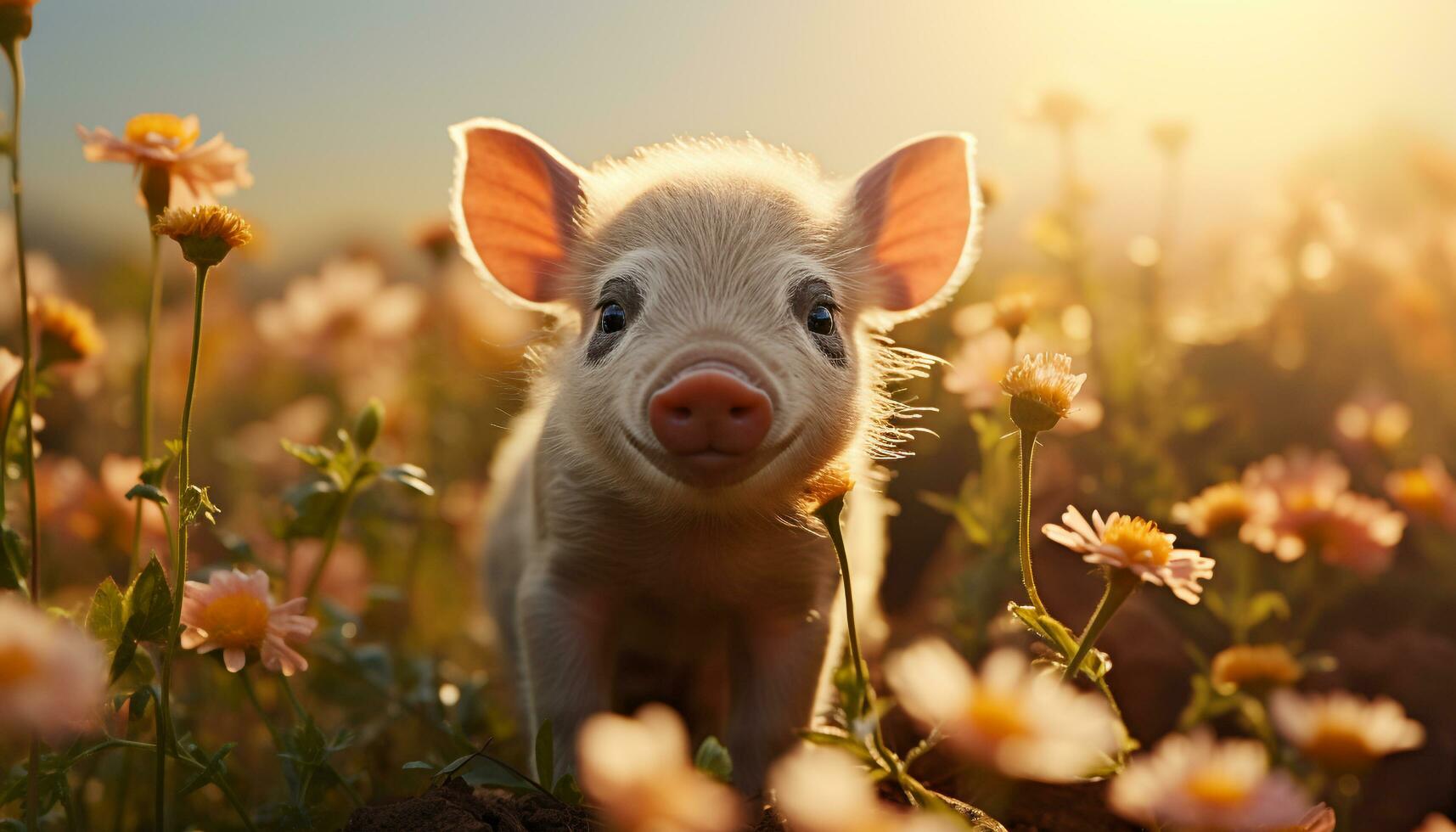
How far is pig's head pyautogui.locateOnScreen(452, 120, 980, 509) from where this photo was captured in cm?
287

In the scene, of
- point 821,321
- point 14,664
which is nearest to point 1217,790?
point 821,321

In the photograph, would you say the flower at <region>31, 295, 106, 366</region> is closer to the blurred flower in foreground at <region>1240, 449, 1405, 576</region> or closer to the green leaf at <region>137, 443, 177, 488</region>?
the green leaf at <region>137, 443, 177, 488</region>

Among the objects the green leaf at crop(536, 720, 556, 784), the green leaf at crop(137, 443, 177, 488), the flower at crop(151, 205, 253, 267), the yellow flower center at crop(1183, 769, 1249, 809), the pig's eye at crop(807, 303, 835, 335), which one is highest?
the flower at crop(151, 205, 253, 267)

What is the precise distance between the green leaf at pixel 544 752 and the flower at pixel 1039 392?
45.2 inches

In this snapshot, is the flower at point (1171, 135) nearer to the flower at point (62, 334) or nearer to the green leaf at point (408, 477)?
the green leaf at point (408, 477)

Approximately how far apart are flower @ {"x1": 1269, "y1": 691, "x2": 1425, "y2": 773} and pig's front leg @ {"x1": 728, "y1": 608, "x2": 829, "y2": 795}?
1.24m

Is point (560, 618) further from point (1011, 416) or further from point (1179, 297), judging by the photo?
point (1179, 297)

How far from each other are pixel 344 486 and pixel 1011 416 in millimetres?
1717

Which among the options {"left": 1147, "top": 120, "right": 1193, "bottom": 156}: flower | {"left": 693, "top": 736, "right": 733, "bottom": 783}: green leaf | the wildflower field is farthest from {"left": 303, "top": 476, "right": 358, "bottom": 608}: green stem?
{"left": 1147, "top": 120, "right": 1193, "bottom": 156}: flower

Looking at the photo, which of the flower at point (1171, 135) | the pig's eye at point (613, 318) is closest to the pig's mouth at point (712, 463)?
the pig's eye at point (613, 318)

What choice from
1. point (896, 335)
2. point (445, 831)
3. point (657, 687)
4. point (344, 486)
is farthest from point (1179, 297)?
point (445, 831)

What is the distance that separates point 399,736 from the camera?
421 centimetres

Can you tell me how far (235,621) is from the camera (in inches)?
103

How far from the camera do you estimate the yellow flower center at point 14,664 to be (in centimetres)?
171
